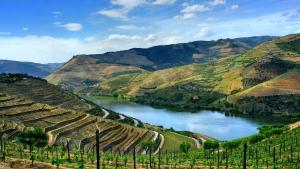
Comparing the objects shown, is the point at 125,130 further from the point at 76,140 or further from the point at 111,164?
the point at 111,164

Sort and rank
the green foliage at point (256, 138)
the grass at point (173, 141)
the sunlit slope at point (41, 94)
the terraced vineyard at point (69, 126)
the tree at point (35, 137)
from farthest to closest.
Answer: the sunlit slope at point (41, 94) < the grass at point (173, 141) < the terraced vineyard at point (69, 126) < the green foliage at point (256, 138) < the tree at point (35, 137)

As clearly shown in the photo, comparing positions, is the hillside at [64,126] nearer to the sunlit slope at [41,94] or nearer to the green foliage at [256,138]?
the sunlit slope at [41,94]

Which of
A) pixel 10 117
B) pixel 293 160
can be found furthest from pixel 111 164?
pixel 10 117

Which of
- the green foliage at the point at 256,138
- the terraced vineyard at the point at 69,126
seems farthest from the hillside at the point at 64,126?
the green foliage at the point at 256,138

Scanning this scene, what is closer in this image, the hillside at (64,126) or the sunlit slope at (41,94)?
the hillside at (64,126)

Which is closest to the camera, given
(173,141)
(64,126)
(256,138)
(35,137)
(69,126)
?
(35,137)

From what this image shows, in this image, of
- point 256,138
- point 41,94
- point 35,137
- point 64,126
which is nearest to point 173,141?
point 256,138

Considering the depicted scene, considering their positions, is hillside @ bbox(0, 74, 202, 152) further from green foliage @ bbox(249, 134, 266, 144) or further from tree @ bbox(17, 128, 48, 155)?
green foliage @ bbox(249, 134, 266, 144)

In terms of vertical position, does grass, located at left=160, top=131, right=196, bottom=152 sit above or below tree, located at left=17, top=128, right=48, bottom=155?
below

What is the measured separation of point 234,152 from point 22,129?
53.3m

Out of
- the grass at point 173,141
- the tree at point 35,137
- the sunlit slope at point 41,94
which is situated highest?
the sunlit slope at point 41,94

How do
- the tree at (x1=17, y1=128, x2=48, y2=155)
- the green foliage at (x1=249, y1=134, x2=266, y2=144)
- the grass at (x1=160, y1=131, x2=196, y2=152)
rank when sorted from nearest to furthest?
the tree at (x1=17, y1=128, x2=48, y2=155) < the green foliage at (x1=249, y1=134, x2=266, y2=144) < the grass at (x1=160, y1=131, x2=196, y2=152)

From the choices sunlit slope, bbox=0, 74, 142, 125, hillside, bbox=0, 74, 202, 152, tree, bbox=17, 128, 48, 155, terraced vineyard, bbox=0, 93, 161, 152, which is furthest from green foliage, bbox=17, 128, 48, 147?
sunlit slope, bbox=0, 74, 142, 125

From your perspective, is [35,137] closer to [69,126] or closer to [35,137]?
[35,137]
